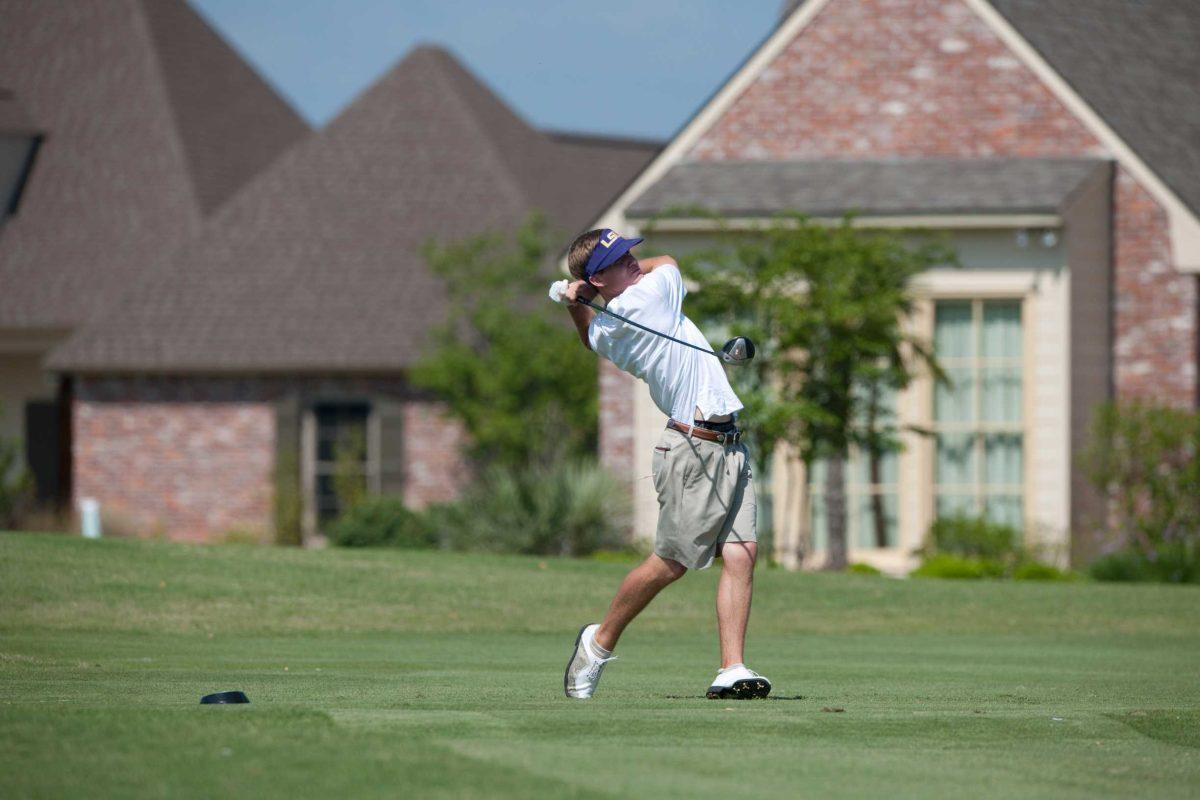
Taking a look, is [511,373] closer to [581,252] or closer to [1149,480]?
[1149,480]

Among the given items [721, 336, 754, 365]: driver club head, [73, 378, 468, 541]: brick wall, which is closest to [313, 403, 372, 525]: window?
[73, 378, 468, 541]: brick wall

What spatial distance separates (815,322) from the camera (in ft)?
60.7

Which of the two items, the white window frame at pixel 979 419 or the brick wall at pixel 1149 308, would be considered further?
the brick wall at pixel 1149 308

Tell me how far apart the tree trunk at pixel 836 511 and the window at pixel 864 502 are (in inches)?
14.6

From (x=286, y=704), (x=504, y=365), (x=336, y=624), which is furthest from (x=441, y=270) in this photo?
(x=286, y=704)

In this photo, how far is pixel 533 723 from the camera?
21.4 ft

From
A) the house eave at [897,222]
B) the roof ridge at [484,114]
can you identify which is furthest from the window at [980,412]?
the roof ridge at [484,114]

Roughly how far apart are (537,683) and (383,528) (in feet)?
45.9

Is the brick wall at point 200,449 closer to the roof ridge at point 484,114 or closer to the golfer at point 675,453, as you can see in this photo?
the roof ridge at point 484,114

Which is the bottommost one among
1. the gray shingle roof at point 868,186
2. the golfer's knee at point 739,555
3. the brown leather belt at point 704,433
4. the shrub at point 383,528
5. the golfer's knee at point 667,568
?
the shrub at point 383,528

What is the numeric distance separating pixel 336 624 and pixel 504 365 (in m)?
11.6

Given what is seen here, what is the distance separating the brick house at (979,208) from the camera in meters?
20.4

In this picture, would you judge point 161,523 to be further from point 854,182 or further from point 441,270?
point 854,182

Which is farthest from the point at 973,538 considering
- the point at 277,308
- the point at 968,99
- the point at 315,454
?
the point at 277,308
